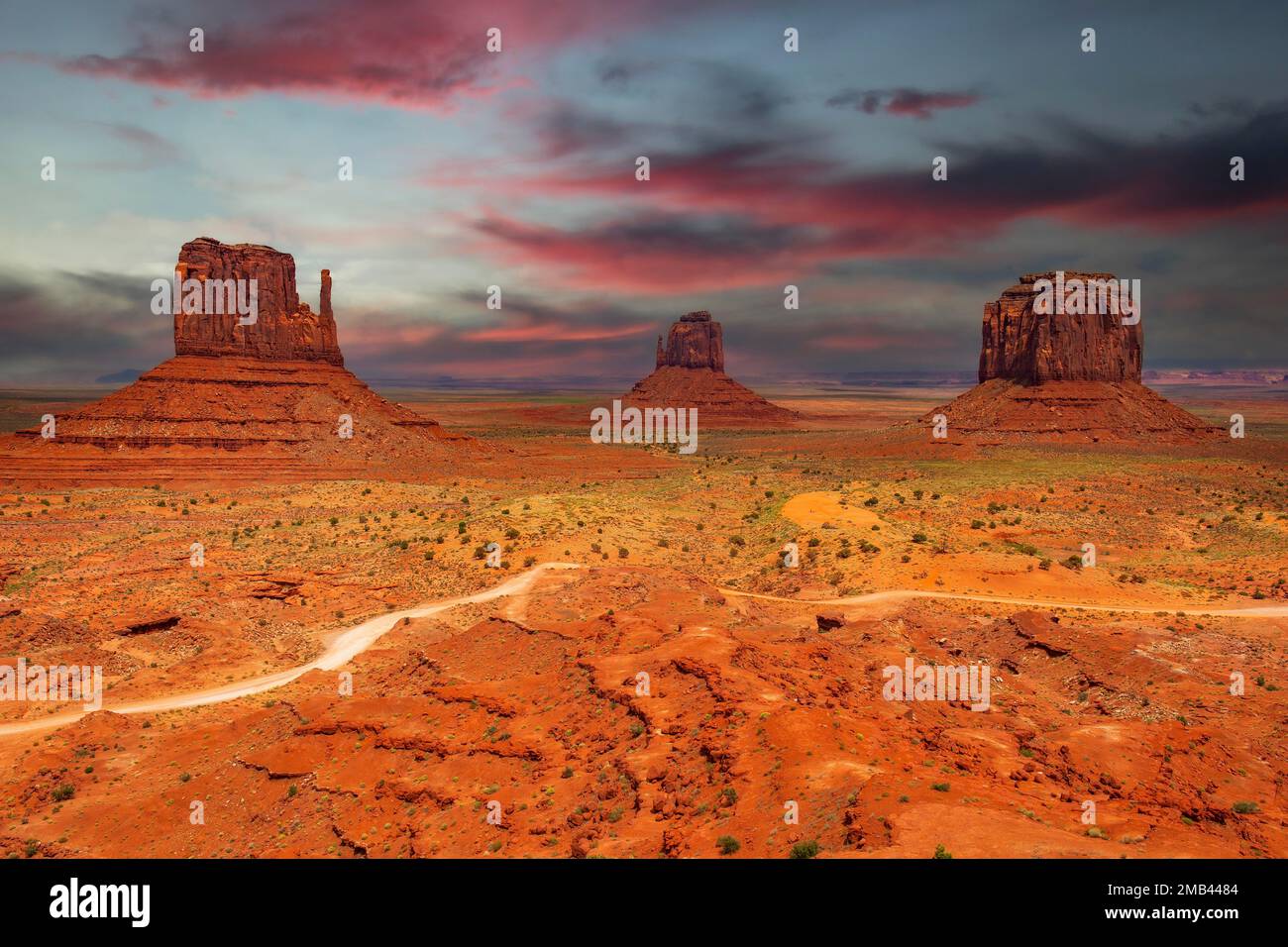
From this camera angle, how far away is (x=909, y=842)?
38.5ft

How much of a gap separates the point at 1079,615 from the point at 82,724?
38068mm

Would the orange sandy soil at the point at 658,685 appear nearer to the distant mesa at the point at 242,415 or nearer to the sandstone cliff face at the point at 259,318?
the distant mesa at the point at 242,415

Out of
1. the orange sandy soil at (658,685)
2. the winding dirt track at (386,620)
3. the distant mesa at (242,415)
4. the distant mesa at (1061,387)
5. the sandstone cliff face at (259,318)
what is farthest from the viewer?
the distant mesa at (1061,387)

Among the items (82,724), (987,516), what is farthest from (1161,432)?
(82,724)

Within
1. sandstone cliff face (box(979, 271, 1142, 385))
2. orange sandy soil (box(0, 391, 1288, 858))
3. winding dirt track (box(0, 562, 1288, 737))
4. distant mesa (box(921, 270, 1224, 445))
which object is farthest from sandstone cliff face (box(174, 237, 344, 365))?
sandstone cliff face (box(979, 271, 1142, 385))

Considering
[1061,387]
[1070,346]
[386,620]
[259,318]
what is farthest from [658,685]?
[1070,346]

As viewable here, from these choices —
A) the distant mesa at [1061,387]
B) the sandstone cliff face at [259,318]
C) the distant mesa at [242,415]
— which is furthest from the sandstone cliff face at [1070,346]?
the sandstone cliff face at [259,318]

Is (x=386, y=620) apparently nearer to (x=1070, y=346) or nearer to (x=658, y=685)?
(x=658, y=685)

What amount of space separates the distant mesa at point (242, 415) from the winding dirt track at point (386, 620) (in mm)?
51485

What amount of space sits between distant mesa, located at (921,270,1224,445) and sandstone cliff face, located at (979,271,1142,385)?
0.52 ft

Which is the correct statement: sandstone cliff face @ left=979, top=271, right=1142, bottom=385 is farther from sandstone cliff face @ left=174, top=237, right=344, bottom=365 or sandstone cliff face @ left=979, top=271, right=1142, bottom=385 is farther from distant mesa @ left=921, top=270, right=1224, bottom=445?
sandstone cliff face @ left=174, top=237, right=344, bottom=365

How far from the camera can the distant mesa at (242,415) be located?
81.7 metres

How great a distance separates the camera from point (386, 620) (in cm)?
3619

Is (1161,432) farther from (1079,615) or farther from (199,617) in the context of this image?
(199,617)
